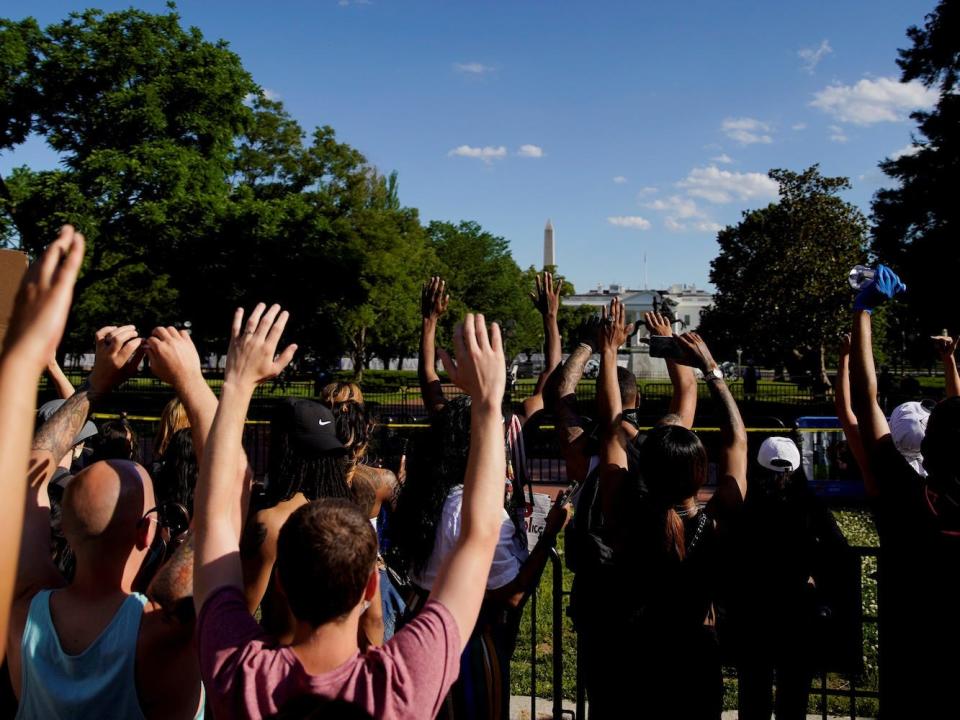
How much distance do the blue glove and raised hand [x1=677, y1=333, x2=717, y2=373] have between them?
64 centimetres

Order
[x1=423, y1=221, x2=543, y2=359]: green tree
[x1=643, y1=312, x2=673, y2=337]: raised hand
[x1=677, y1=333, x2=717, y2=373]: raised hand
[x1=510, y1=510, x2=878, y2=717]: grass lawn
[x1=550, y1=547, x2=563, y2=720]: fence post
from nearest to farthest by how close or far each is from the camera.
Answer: [x1=677, y1=333, x2=717, y2=373]: raised hand < [x1=550, y1=547, x2=563, y2=720]: fence post < [x1=643, y1=312, x2=673, y2=337]: raised hand < [x1=510, y1=510, x2=878, y2=717]: grass lawn < [x1=423, y1=221, x2=543, y2=359]: green tree

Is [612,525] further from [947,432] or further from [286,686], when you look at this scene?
Answer: [286,686]

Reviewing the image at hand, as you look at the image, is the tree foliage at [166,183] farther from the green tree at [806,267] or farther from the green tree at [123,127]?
the green tree at [806,267]

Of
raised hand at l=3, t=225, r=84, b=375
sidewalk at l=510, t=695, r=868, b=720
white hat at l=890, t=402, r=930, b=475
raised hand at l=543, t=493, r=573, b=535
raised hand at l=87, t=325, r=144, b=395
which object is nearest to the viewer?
raised hand at l=3, t=225, r=84, b=375

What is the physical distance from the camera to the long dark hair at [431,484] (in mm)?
3059

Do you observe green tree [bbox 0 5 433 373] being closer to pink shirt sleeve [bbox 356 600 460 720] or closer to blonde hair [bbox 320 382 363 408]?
blonde hair [bbox 320 382 363 408]

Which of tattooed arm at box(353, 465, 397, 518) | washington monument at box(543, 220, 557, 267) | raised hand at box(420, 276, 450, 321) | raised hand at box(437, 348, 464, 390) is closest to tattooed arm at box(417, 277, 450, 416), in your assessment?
raised hand at box(420, 276, 450, 321)

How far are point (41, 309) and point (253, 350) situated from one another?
653 mm

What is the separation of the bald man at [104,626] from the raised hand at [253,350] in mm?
540

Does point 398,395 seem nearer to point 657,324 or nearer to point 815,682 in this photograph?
point 815,682

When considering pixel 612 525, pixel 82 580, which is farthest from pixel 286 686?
pixel 612 525

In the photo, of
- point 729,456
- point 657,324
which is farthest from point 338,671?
point 657,324

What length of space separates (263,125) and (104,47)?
787cm

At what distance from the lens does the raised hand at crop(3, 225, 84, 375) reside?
1328mm
